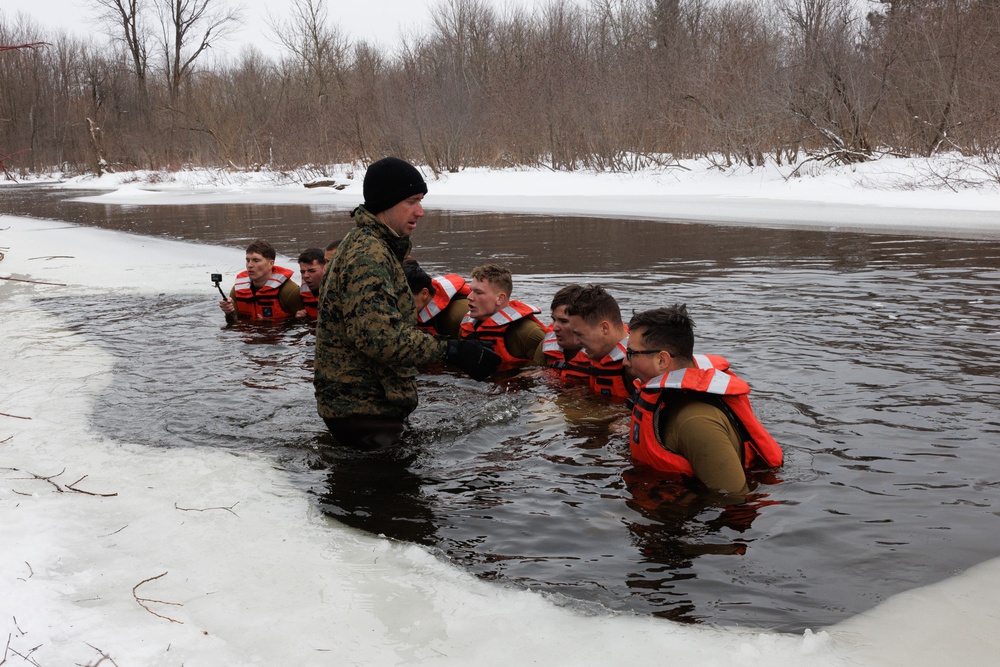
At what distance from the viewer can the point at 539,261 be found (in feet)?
40.4

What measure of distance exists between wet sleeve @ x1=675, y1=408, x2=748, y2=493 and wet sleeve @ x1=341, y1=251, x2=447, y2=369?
1315 mm

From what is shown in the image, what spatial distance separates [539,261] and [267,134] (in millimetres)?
29919

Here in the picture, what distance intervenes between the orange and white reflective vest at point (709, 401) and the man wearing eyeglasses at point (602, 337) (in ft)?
3.85

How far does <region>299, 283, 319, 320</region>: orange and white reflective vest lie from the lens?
8.62 metres

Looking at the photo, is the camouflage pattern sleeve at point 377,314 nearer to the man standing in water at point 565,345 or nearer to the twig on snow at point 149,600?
the twig on snow at point 149,600

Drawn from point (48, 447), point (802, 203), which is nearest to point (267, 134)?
point (802, 203)

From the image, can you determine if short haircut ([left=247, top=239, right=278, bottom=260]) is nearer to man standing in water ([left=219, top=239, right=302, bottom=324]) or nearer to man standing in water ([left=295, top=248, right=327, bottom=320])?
man standing in water ([left=219, top=239, right=302, bottom=324])

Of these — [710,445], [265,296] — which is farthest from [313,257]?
[710,445]

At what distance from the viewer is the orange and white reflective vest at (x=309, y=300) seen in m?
8.62

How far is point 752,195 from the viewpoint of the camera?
66.6ft

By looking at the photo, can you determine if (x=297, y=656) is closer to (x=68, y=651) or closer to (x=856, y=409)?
(x=68, y=651)

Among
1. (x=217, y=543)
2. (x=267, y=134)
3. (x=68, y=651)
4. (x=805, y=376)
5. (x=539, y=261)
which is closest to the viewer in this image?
(x=68, y=651)

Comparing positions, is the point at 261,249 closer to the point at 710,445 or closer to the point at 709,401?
the point at 709,401

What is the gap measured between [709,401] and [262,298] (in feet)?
19.7
